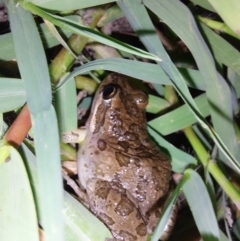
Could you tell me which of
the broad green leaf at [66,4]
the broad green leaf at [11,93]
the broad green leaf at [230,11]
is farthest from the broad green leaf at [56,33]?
the broad green leaf at [230,11]

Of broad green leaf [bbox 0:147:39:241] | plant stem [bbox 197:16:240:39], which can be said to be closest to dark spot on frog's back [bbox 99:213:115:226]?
broad green leaf [bbox 0:147:39:241]

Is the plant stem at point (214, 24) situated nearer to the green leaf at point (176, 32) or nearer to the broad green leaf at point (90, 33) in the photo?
the green leaf at point (176, 32)

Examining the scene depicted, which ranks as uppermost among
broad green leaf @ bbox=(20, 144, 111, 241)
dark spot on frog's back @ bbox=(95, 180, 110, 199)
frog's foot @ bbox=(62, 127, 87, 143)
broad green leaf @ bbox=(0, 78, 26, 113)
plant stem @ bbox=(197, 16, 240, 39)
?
plant stem @ bbox=(197, 16, 240, 39)


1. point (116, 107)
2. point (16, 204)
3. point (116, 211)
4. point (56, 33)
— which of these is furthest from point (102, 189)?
point (56, 33)

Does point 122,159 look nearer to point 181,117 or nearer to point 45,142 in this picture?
point 181,117

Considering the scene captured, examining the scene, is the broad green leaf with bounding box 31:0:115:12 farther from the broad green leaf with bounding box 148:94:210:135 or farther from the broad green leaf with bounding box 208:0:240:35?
the broad green leaf with bounding box 148:94:210:135

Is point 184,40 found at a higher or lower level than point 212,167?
higher

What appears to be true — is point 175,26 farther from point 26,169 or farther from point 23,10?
point 26,169
